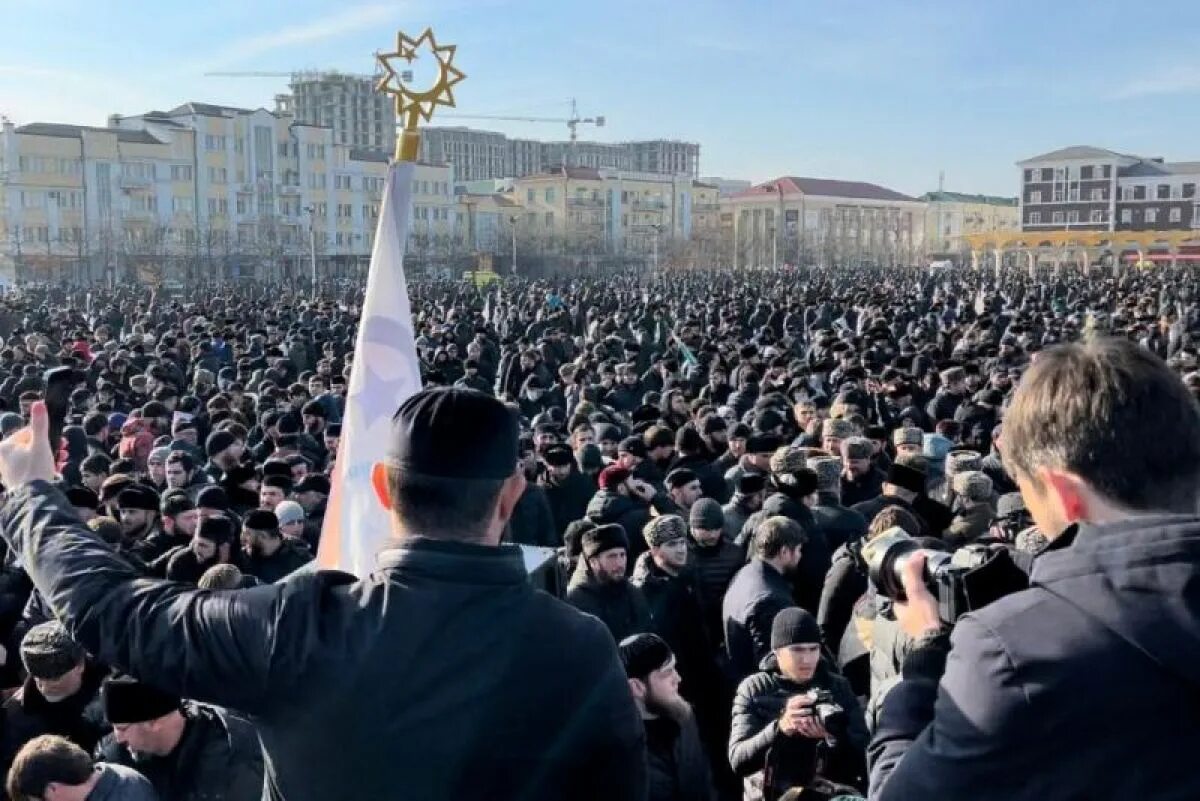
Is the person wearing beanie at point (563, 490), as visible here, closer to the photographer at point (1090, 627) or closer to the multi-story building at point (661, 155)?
the photographer at point (1090, 627)

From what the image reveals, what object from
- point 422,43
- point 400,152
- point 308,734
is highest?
point 422,43

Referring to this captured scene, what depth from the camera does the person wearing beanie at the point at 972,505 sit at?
5898 mm

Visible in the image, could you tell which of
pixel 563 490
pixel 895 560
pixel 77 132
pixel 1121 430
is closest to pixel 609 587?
pixel 563 490

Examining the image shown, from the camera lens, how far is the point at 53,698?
163 inches

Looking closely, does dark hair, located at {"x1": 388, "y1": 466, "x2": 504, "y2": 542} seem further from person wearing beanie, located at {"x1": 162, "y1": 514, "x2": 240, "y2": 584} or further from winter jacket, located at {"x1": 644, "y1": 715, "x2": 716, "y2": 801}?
person wearing beanie, located at {"x1": 162, "y1": 514, "x2": 240, "y2": 584}

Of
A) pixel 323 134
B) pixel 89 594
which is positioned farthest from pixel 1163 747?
pixel 323 134

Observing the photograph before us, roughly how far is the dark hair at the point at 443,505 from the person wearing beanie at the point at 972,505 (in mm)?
4390

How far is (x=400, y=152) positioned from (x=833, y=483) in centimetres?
316

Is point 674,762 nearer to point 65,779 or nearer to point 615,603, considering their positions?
point 615,603

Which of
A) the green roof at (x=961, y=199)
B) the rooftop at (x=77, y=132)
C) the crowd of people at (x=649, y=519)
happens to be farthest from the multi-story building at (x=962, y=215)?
the crowd of people at (x=649, y=519)

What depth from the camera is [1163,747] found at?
156 centimetres

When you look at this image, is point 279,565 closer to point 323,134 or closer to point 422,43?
point 422,43

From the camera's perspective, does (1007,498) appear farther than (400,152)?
Yes

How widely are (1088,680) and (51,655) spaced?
360cm
